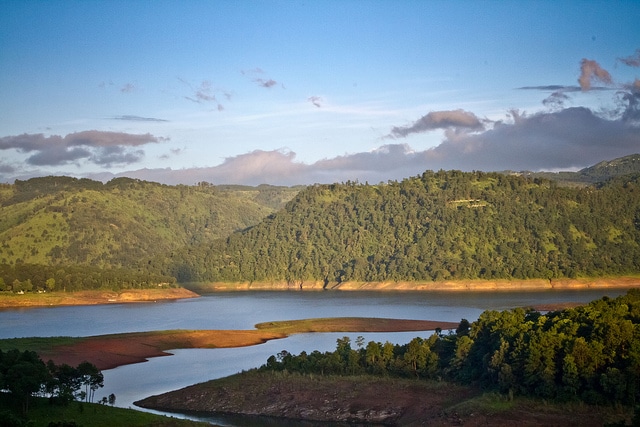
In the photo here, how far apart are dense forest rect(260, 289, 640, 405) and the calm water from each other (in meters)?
11.9

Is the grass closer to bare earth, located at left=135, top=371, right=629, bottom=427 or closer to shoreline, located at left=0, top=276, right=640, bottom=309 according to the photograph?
bare earth, located at left=135, top=371, right=629, bottom=427

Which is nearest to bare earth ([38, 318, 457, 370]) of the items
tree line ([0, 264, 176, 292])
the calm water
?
the calm water

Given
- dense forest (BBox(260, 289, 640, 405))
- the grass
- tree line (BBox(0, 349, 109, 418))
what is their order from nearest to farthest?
the grass
tree line (BBox(0, 349, 109, 418))
dense forest (BBox(260, 289, 640, 405))

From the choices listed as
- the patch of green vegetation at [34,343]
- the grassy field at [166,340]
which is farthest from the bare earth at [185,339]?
the patch of green vegetation at [34,343]

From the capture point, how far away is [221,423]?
187 feet

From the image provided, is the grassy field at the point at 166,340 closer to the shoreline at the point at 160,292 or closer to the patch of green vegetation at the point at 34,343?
the patch of green vegetation at the point at 34,343

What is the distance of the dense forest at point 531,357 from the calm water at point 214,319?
11937 millimetres

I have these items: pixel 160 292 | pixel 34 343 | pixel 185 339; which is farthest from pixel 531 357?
pixel 160 292

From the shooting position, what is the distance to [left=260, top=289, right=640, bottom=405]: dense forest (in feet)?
167

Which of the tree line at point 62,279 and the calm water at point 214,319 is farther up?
the tree line at point 62,279

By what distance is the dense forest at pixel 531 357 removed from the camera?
5091 cm

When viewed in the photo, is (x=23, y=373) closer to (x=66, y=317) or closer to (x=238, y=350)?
(x=238, y=350)

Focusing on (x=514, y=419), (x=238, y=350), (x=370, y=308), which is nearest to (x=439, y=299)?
(x=370, y=308)

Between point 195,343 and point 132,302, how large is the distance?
85.4m
